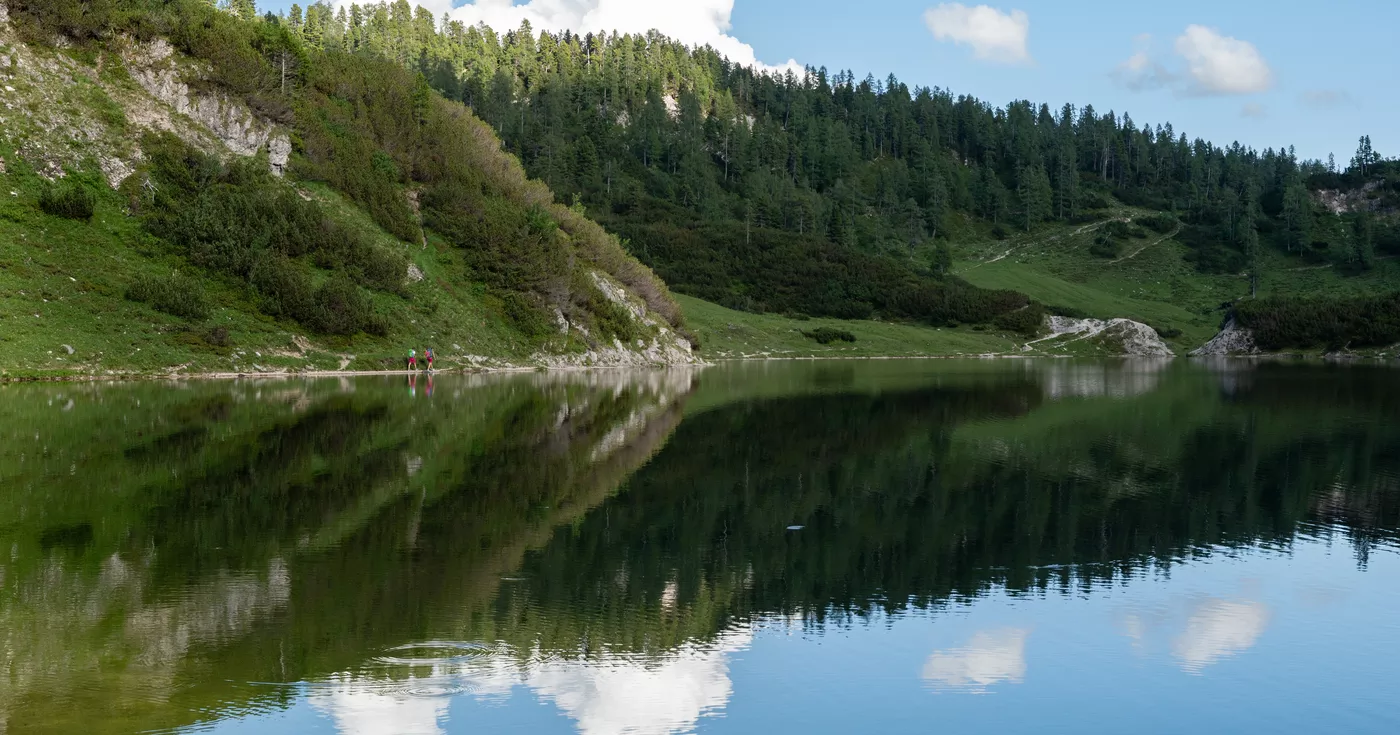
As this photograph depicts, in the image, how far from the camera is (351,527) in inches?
691

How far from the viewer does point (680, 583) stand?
1441 cm

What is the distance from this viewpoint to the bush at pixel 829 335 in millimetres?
123312

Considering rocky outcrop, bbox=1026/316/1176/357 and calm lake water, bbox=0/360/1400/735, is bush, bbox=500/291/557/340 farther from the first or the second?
rocky outcrop, bbox=1026/316/1176/357

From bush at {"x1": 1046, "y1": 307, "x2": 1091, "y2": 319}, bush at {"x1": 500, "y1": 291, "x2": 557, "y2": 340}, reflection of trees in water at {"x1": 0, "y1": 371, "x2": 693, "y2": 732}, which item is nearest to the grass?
bush at {"x1": 500, "y1": 291, "x2": 557, "y2": 340}

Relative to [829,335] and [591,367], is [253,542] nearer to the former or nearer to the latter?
[591,367]

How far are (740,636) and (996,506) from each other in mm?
10676

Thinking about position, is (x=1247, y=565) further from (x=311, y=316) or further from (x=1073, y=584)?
(x=311, y=316)

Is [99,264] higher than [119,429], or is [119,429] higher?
[99,264]

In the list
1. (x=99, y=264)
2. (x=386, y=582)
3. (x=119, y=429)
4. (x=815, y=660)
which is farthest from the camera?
(x=99, y=264)

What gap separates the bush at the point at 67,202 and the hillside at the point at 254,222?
12cm

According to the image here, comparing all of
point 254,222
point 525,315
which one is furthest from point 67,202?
point 525,315

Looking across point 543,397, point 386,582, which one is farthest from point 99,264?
point 386,582

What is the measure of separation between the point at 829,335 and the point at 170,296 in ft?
256

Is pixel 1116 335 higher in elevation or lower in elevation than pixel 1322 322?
lower
